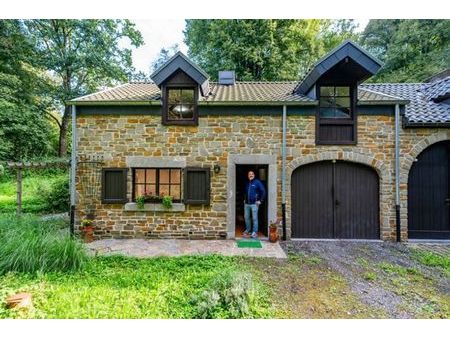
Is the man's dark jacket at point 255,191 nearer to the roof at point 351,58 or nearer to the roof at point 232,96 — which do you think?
the roof at point 232,96

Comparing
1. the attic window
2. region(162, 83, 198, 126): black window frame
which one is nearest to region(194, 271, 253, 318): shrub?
region(162, 83, 198, 126): black window frame

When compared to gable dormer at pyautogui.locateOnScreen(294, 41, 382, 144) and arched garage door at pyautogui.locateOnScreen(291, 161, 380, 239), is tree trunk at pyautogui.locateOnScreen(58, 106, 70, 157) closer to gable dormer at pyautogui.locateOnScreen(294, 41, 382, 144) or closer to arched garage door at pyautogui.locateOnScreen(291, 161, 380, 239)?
arched garage door at pyautogui.locateOnScreen(291, 161, 380, 239)

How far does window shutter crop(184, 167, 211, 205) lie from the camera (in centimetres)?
735

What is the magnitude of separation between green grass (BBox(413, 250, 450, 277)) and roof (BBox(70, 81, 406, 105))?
13.7ft

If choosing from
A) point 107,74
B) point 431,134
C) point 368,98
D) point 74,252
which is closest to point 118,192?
point 74,252

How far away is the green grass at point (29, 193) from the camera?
11362 millimetres

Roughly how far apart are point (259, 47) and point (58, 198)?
1431 cm

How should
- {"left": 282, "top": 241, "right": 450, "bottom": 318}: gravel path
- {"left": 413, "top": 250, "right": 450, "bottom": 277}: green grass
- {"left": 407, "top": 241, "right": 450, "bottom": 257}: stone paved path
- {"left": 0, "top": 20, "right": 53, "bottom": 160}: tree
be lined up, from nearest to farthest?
{"left": 282, "top": 241, "right": 450, "bottom": 318}: gravel path → {"left": 413, "top": 250, "right": 450, "bottom": 277}: green grass → {"left": 407, "top": 241, "right": 450, "bottom": 257}: stone paved path → {"left": 0, "top": 20, "right": 53, "bottom": 160}: tree

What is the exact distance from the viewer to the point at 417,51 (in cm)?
1667

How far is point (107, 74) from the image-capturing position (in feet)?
56.7

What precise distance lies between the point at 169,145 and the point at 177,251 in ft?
10.1

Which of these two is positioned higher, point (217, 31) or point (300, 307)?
point (217, 31)

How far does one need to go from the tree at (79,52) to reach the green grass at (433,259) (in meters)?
18.4
